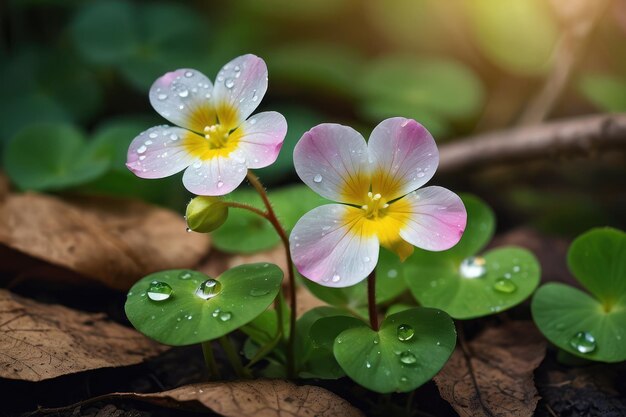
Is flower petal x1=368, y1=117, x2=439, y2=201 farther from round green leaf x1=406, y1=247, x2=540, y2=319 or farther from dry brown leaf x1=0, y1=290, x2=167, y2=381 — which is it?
dry brown leaf x1=0, y1=290, x2=167, y2=381

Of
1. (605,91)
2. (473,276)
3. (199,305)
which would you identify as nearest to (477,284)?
(473,276)

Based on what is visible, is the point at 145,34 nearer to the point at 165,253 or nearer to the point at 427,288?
the point at 165,253

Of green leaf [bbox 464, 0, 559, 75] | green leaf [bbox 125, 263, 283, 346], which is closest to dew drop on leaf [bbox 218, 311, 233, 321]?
green leaf [bbox 125, 263, 283, 346]

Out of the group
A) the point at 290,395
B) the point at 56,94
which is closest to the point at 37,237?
the point at 290,395

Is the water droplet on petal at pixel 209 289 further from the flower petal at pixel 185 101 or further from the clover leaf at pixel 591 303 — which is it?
the clover leaf at pixel 591 303

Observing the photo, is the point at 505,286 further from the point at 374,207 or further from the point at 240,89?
the point at 240,89

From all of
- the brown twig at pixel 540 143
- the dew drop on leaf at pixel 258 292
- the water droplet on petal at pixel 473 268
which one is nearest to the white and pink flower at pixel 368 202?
the dew drop on leaf at pixel 258 292
